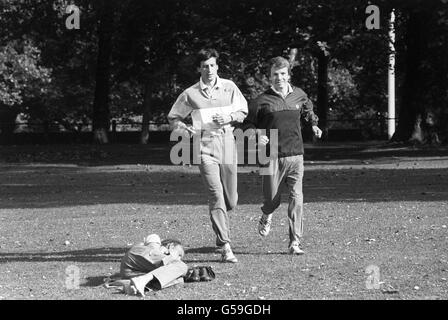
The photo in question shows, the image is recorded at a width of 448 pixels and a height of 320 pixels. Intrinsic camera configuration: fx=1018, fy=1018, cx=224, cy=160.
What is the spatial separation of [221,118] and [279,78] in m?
1.02

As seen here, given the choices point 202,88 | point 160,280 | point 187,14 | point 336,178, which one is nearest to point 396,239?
point 202,88

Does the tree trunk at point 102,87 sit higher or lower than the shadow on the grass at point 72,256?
higher

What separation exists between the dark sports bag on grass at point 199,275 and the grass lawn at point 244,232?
0.36 ft

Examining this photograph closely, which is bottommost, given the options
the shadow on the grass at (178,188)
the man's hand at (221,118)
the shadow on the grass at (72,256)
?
the shadow on the grass at (178,188)

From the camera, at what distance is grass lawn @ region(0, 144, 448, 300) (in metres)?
9.42

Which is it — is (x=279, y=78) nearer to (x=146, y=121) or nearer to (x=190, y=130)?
(x=190, y=130)

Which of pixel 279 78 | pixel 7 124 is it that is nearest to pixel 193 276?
pixel 279 78

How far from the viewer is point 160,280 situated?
926 cm

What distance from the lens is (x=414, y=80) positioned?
3794 cm

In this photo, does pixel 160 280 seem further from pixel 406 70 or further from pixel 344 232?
pixel 406 70

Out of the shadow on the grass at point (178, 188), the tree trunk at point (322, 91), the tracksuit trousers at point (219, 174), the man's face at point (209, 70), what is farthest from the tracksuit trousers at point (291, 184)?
the tree trunk at point (322, 91)

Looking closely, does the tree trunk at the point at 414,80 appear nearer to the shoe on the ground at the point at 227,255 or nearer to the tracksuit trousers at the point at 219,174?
the tracksuit trousers at the point at 219,174

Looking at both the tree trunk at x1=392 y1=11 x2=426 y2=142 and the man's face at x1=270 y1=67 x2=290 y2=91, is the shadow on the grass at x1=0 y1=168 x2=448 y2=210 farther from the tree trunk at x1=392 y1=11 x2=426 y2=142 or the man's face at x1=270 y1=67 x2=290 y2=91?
the tree trunk at x1=392 y1=11 x2=426 y2=142

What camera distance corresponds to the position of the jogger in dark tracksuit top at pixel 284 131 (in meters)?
11.6
